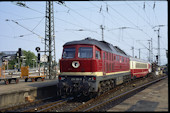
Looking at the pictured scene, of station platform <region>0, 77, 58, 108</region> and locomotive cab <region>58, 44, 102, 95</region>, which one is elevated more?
locomotive cab <region>58, 44, 102, 95</region>

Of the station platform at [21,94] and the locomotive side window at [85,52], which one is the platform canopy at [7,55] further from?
the locomotive side window at [85,52]

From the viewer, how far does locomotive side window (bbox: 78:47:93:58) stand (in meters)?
13.2

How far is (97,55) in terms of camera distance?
13477 mm

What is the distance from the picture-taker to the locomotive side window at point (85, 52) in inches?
519

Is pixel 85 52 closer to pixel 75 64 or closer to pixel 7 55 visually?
pixel 75 64

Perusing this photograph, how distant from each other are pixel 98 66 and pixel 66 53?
2.37 meters

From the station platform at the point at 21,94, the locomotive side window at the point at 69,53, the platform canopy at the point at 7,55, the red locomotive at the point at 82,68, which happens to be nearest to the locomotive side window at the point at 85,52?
the red locomotive at the point at 82,68

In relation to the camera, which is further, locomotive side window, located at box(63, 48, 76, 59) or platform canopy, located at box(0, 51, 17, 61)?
platform canopy, located at box(0, 51, 17, 61)

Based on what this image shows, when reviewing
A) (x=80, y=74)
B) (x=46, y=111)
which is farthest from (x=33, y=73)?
(x=46, y=111)

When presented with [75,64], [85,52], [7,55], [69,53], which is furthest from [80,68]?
[7,55]

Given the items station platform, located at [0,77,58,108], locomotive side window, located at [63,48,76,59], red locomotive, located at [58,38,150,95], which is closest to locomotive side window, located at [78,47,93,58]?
red locomotive, located at [58,38,150,95]

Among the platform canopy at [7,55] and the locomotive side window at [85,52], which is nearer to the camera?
the locomotive side window at [85,52]

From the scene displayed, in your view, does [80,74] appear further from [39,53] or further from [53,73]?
[53,73]

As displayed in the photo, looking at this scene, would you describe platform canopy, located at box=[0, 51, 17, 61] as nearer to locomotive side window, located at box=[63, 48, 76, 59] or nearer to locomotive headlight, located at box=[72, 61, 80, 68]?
locomotive side window, located at box=[63, 48, 76, 59]
